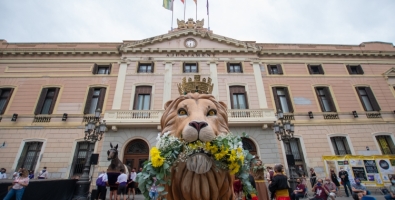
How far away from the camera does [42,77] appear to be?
14820 millimetres

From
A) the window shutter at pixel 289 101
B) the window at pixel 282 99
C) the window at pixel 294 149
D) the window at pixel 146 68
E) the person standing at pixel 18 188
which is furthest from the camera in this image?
the window at pixel 146 68

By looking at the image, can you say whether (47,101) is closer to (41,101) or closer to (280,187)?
(41,101)

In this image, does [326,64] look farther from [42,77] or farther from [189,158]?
[42,77]

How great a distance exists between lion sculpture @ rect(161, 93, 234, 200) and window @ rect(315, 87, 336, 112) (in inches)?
584

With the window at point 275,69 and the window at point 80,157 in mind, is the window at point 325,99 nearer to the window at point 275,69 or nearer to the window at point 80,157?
the window at point 275,69

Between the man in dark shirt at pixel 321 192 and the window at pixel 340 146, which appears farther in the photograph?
the window at pixel 340 146

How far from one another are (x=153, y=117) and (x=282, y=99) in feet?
32.5

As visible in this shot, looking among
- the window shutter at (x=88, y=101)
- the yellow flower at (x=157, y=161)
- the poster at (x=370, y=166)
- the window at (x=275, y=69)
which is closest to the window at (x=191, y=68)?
the window at (x=275, y=69)

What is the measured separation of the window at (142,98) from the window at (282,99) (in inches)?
382

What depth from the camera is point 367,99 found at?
48.7 feet

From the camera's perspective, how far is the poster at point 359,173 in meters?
10.4

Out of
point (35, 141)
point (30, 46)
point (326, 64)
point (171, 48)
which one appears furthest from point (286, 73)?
point (30, 46)

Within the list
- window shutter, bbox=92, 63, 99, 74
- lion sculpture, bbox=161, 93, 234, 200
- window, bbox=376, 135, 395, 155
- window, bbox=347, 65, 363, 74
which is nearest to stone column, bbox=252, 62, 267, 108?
window, bbox=347, 65, 363, 74

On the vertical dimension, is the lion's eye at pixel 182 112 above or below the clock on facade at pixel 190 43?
below
